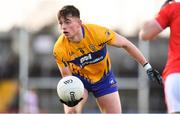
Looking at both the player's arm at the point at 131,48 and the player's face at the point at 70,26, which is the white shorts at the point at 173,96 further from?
the player's face at the point at 70,26

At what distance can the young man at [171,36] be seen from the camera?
789 centimetres

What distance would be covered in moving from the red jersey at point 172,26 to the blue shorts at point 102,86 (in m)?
2.10

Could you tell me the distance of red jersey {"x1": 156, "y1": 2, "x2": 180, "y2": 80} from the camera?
795 cm

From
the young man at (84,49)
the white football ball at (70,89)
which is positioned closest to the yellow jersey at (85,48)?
the young man at (84,49)

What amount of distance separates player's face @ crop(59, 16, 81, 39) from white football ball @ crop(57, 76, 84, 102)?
1.80ft

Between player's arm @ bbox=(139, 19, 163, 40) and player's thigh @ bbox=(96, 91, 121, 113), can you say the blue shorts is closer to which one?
player's thigh @ bbox=(96, 91, 121, 113)

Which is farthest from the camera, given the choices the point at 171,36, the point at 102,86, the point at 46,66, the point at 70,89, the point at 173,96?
the point at 46,66

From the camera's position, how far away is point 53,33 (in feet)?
87.9

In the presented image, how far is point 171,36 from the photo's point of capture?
26.6 ft

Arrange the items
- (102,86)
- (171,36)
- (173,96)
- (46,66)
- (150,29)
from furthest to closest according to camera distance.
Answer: (46,66), (102,86), (171,36), (173,96), (150,29)

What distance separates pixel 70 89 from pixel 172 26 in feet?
6.35

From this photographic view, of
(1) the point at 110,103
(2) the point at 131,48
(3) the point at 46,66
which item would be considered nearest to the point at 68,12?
(2) the point at 131,48

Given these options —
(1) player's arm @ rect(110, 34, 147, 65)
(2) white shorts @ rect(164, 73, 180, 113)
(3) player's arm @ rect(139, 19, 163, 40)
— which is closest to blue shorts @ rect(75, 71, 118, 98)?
(1) player's arm @ rect(110, 34, 147, 65)

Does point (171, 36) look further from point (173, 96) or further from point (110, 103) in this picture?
point (110, 103)
